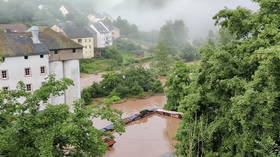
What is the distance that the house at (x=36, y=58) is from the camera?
26.7 m

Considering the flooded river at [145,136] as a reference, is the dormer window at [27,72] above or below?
above

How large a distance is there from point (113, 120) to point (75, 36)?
49.7 m

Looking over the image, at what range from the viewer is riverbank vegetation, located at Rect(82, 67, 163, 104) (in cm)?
3872

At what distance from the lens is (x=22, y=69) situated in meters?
27.2

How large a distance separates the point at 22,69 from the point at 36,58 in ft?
4.57

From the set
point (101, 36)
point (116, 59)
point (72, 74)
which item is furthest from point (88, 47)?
point (72, 74)

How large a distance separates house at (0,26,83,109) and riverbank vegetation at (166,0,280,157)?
15982 mm

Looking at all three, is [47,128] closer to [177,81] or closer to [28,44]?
[28,44]

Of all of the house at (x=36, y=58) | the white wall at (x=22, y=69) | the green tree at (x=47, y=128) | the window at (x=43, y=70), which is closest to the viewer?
the green tree at (x=47, y=128)

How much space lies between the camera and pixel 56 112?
35.2ft

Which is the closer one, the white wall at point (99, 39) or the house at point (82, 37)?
the house at point (82, 37)

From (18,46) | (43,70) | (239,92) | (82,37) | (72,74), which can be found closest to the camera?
(239,92)

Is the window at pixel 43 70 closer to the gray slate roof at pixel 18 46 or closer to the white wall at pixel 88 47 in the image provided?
the gray slate roof at pixel 18 46

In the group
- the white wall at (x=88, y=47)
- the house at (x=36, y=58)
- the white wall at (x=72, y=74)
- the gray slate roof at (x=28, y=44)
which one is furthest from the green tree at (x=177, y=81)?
the white wall at (x=88, y=47)
